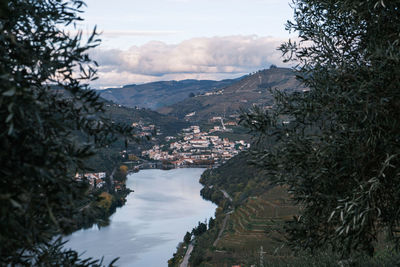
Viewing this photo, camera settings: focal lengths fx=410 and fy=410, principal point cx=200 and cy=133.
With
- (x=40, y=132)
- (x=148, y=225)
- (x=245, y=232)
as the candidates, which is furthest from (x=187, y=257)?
(x=40, y=132)

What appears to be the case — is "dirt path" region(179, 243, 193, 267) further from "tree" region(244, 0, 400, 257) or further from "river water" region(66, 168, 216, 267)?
"tree" region(244, 0, 400, 257)

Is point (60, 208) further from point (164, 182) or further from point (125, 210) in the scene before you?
point (164, 182)

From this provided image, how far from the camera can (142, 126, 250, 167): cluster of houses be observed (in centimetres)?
13325

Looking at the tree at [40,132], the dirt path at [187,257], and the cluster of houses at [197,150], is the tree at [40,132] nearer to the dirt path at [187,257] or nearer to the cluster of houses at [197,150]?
the dirt path at [187,257]

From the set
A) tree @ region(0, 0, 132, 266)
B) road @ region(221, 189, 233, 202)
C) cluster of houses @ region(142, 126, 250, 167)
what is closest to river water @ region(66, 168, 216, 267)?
road @ region(221, 189, 233, 202)

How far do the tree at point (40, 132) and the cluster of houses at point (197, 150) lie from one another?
4720 inches

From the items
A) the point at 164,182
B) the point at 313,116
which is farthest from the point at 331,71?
the point at 164,182

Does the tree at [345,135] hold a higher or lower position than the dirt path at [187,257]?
higher

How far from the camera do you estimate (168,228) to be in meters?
60.2

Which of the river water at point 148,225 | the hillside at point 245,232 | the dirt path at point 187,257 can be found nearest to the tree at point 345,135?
the hillside at point 245,232

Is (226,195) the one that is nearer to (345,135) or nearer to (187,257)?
(187,257)

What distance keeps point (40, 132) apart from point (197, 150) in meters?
145

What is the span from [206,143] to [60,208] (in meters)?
149

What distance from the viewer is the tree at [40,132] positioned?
337 centimetres
